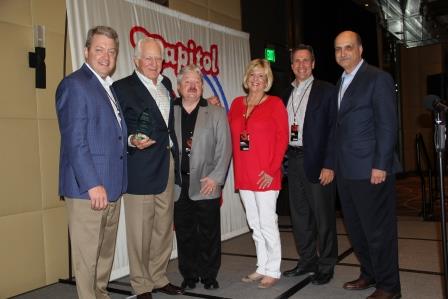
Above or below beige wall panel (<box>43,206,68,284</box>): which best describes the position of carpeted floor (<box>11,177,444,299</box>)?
below

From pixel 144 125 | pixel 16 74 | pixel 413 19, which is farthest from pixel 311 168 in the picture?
pixel 413 19

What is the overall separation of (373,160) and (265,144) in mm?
717

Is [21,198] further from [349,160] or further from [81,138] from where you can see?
[349,160]

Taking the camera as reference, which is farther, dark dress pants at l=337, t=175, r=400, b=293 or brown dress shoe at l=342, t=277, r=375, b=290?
brown dress shoe at l=342, t=277, r=375, b=290

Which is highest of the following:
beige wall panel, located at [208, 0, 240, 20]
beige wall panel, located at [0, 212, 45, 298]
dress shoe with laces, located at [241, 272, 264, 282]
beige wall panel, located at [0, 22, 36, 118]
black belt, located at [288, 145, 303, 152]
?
beige wall panel, located at [208, 0, 240, 20]

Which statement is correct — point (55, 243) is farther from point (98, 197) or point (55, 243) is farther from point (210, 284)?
point (98, 197)

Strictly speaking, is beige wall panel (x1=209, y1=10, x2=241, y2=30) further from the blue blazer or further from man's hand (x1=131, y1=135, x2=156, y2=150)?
the blue blazer

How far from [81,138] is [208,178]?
102 cm

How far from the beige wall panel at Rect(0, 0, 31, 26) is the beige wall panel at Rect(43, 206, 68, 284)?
1411 millimetres

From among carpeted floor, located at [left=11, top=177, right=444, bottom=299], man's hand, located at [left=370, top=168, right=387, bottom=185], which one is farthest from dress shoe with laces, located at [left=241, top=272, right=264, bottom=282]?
man's hand, located at [left=370, top=168, right=387, bottom=185]

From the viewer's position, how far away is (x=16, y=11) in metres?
3.12

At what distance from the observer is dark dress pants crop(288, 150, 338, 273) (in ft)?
10.2

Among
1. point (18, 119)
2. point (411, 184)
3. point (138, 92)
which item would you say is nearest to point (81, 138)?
point (138, 92)

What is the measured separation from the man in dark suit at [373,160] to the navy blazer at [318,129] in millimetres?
214
